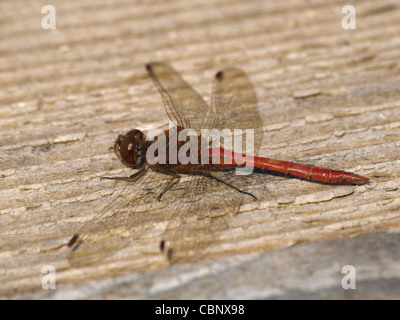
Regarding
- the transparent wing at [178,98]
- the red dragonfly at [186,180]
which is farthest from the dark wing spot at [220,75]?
the transparent wing at [178,98]

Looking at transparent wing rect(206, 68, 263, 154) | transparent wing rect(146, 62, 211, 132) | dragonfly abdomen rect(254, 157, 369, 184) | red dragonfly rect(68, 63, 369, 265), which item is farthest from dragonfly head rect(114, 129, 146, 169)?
dragonfly abdomen rect(254, 157, 369, 184)

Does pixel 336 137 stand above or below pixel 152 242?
above

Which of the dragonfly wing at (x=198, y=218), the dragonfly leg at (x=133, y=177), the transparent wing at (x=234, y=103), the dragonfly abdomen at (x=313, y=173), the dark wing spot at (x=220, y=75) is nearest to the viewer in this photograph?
the dragonfly wing at (x=198, y=218)

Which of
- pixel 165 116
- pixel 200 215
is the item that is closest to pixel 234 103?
pixel 165 116

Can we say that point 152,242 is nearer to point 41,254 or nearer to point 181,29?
point 41,254

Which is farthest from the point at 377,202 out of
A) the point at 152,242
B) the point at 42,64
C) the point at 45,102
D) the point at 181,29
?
the point at 42,64

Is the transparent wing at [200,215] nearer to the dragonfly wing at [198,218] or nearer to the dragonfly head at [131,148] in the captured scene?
the dragonfly wing at [198,218]

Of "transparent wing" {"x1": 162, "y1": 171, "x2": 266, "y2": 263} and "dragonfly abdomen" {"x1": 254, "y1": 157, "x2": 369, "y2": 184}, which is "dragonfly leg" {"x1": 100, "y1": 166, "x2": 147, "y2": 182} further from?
"dragonfly abdomen" {"x1": 254, "y1": 157, "x2": 369, "y2": 184}
